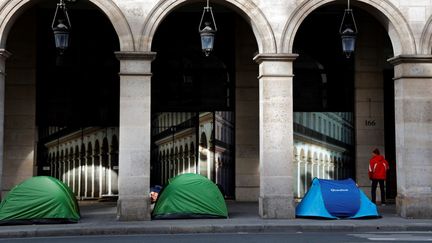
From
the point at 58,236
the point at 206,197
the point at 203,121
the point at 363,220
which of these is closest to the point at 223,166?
the point at 203,121

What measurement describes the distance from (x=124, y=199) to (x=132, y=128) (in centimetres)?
175

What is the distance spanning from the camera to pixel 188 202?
622 inches

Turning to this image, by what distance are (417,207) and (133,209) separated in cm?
713

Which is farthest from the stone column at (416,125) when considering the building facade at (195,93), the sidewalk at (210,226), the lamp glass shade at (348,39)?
the building facade at (195,93)

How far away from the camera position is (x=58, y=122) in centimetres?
2070

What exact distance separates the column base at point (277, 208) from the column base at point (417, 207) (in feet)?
9.43

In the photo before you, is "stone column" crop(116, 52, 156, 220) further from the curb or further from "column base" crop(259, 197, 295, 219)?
"column base" crop(259, 197, 295, 219)

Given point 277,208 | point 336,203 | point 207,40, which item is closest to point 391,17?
point 207,40

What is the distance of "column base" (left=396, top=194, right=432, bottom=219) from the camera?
52.8ft

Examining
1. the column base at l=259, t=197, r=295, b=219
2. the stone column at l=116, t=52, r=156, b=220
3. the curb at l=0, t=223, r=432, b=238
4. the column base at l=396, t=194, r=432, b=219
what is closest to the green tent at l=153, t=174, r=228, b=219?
the stone column at l=116, t=52, r=156, b=220

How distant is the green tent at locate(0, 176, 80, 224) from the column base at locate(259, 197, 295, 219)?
4.55 metres

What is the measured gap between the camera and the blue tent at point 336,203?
52.1 feet

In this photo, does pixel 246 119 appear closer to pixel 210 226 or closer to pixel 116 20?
pixel 116 20

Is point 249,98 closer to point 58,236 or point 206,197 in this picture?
point 206,197
